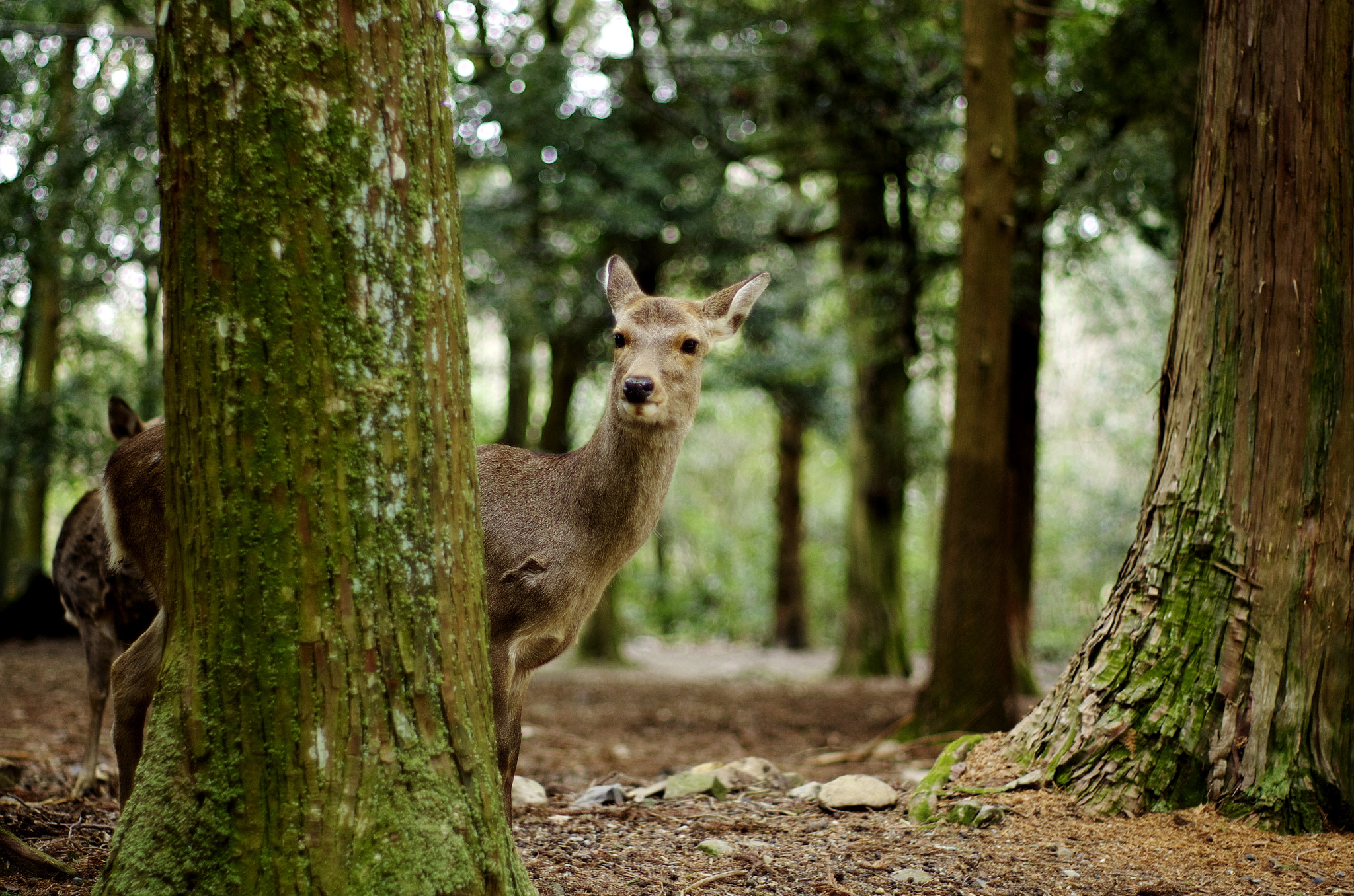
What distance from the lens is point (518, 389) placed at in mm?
15203

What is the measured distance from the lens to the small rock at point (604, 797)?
4855 mm

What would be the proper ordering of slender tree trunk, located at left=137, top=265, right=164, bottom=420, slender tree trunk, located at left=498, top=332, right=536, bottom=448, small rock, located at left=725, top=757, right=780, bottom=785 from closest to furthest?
1. small rock, located at left=725, top=757, right=780, bottom=785
2. slender tree trunk, located at left=137, top=265, right=164, bottom=420
3. slender tree trunk, located at left=498, top=332, right=536, bottom=448

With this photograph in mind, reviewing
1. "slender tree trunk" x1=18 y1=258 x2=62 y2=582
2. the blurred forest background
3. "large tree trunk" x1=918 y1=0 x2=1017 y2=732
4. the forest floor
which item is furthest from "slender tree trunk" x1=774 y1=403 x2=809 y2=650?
the forest floor

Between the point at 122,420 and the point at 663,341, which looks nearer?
the point at 663,341

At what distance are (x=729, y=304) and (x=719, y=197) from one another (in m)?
7.92

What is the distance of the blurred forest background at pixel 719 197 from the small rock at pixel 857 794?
5.38m

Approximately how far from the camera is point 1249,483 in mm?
4266

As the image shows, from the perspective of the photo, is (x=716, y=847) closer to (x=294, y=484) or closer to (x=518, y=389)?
(x=294, y=484)

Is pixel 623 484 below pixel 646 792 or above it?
above

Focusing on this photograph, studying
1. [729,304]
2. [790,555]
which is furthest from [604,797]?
[790,555]

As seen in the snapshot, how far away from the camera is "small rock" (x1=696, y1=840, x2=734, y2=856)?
3.85 meters

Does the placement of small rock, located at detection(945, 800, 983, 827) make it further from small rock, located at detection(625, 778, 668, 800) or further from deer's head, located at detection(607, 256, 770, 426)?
deer's head, located at detection(607, 256, 770, 426)

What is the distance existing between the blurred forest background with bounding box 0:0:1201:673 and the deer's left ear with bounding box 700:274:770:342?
3.73m

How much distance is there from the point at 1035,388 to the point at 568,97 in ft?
18.9
